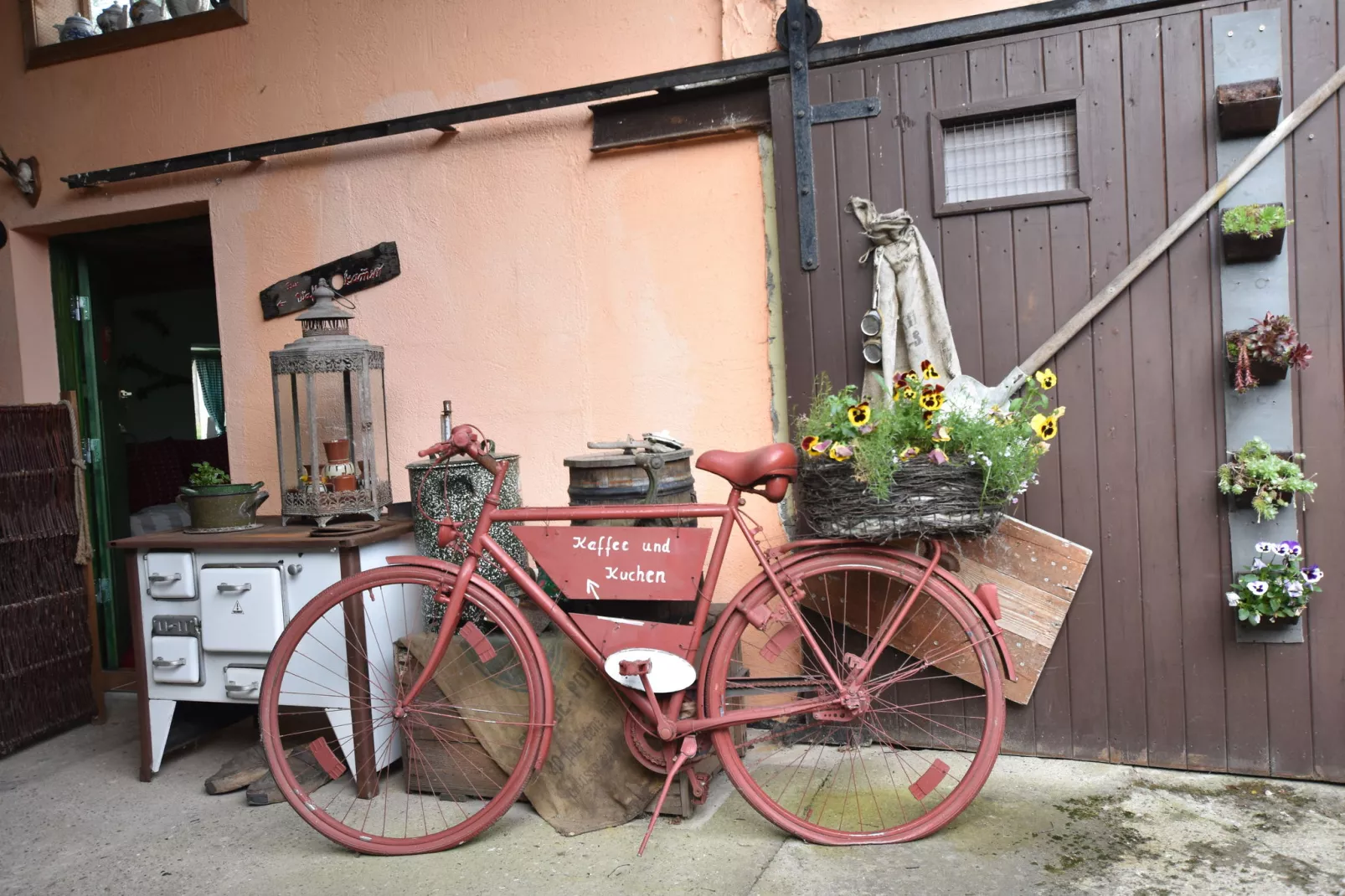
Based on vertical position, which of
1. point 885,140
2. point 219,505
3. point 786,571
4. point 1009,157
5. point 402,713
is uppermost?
point 885,140

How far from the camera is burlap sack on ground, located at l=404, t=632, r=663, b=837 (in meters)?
2.98

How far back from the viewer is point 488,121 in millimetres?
3916

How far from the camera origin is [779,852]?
272 cm

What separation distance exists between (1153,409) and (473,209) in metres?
2.66

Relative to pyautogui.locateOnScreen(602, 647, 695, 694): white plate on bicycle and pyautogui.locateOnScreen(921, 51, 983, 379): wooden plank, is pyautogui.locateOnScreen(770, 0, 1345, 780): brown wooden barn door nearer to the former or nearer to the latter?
pyautogui.locateOnScreen(921, 51, 983, 379): wooden plank

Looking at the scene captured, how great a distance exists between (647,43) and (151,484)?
12.3ft

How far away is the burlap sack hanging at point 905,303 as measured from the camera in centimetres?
323

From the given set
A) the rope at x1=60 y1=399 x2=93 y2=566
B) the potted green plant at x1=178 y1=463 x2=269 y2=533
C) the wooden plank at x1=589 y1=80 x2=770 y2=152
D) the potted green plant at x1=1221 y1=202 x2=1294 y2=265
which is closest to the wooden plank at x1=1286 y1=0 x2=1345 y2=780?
the potted green plant at x1=1221 y1=202 x2=1294 y2=265

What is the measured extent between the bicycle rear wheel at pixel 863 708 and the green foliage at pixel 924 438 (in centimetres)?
34

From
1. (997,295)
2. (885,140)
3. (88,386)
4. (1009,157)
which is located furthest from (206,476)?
(1009,157)

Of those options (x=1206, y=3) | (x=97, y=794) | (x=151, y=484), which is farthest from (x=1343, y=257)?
(x=151, y=484)

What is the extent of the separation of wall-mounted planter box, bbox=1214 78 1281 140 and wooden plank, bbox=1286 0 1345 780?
0.13m

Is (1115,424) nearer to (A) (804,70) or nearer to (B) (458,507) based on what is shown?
(A) (804,70)

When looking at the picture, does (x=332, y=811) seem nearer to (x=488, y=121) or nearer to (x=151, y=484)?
(x=488, y=121)
